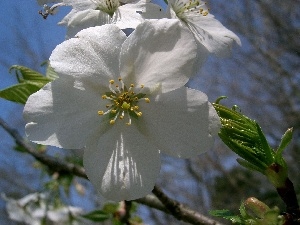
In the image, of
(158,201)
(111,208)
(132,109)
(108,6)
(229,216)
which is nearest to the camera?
(229,216)

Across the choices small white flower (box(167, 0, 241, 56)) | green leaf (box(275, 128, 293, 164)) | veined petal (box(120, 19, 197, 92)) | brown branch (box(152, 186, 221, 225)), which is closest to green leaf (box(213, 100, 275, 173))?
green leaf (box(275, 128, 293, 164))

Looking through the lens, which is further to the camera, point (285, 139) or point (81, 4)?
point (81, 4)

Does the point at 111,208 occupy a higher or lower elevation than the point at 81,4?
lower

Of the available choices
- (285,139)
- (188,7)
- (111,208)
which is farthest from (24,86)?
(111,208)

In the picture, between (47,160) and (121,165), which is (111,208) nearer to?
(47,160)

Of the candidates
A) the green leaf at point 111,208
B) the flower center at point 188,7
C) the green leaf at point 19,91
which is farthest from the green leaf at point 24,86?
the green leaf at point 111,208

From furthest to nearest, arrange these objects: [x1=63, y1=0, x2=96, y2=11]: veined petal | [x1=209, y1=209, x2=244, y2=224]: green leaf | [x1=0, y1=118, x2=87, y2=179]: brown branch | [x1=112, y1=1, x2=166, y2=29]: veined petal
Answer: [x1=0, y1=118, x2=87, y2=179]: brown branch < [x1=63, y1=0, x2=96, y2=11]: veined petal < [x1=112, y1=1, x2=166, y2=29]: veined petal < [x1=209, y1=209, x2=244, y2=224]: green leaf

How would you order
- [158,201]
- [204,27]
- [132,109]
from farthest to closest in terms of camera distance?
[158,201], [204,27], [132,109]

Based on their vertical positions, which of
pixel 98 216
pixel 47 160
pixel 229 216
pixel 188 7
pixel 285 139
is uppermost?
pixel 188 7

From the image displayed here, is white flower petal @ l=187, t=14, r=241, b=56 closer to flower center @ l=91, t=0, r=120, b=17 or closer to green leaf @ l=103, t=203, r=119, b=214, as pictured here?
flower center @ l=91, t=0, r=120, b=17
